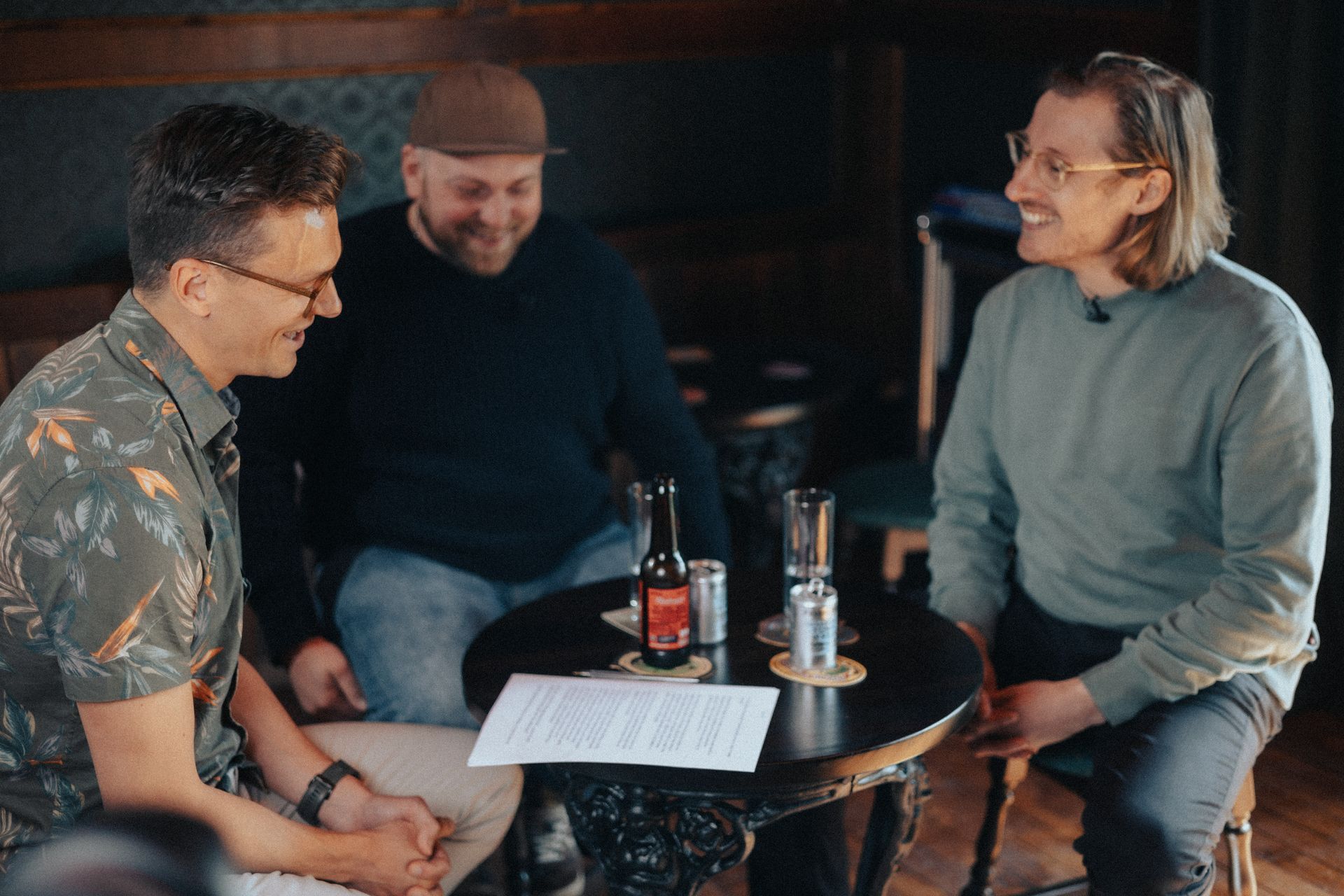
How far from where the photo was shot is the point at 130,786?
1.33 metres

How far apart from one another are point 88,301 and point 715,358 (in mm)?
1500

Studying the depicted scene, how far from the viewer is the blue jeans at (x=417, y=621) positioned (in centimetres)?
210

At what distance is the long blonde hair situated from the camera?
192cm

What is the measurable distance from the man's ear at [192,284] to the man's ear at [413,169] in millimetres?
857

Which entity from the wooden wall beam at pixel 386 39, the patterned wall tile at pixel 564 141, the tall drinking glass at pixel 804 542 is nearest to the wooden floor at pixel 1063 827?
the tall drinking glass at pixel 804 542

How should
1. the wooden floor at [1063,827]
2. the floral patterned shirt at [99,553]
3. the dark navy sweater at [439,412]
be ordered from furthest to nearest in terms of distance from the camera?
the wooden floor at [1063,827]
the dark navy sweater at [439,412]
the floral patterned shirt at [99,553]

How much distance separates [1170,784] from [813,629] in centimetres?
51

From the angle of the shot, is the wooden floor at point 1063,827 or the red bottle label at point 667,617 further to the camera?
the wooden floor at point 1063,827

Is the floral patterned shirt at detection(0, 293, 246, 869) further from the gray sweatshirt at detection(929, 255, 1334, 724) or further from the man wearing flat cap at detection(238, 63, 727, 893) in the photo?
the gray sweatshirt at detection(929, 255, 1334, 724)

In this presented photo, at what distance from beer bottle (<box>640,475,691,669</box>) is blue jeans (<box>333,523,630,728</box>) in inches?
15.7

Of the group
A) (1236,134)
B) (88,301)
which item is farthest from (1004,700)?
(88,301)

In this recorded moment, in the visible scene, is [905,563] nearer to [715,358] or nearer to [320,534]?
[715,358]

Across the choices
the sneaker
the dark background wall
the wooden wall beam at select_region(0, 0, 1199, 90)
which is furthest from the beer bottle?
the wooden wall beam at select_region(0, 0, 1199, 90)

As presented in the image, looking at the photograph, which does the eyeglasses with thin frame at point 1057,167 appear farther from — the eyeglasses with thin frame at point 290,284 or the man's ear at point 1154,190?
the eyeglasses with thin frame at point 290,284
